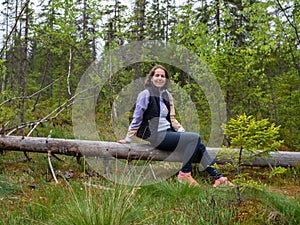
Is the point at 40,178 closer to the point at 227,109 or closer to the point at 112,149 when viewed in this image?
the point at 112,149

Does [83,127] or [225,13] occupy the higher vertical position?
[225,13]

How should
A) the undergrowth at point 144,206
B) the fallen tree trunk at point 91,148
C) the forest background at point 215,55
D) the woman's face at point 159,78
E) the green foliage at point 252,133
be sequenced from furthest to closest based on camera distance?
the forest background at point 215,55
the fallen tree trunk at point 91,148
the woman's face at point 159,78
the green foliage at point 252,133
the undergrowth at point 144,206

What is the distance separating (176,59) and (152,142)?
182 inches

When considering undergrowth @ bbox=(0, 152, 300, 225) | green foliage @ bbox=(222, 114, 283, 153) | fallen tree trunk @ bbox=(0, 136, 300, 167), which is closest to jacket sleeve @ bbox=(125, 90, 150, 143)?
fallen tree trunk @ bbox=(0, 136, 300, 167)

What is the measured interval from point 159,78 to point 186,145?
3.72 ft

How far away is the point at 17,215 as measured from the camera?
311 centimetres

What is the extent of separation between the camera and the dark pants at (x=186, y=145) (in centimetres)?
495

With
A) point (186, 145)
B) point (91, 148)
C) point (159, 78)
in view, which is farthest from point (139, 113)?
point (91, 148)

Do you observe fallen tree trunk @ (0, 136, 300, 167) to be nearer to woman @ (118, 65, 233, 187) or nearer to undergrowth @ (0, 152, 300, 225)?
woman @ (118, 65, 233, 187)

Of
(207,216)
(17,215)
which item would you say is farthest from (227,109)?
(17,215)

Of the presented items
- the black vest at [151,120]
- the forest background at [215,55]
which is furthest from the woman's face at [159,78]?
the forest background at [215,55]

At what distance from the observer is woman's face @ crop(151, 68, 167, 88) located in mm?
5148

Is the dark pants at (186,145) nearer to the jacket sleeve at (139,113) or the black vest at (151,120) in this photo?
the black vest at (151,120)

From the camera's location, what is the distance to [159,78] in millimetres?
5137
